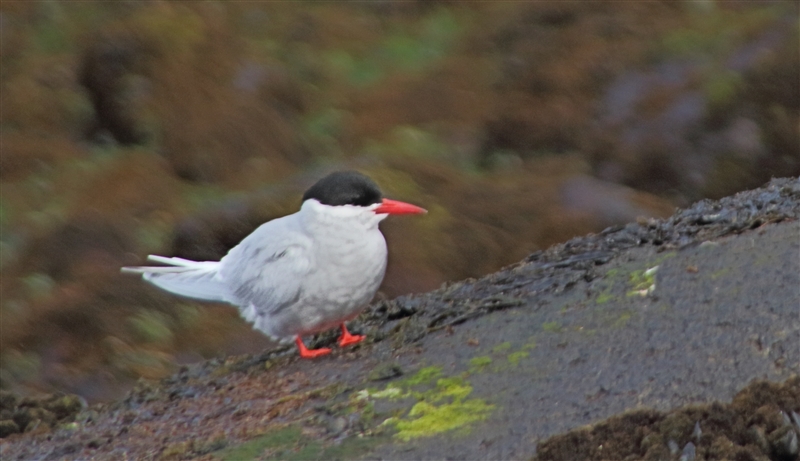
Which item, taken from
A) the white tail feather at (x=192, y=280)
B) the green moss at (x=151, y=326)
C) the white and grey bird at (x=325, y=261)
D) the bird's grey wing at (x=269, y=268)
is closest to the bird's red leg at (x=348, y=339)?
the white and grey bird at (x=325, y=261)

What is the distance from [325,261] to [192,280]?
44.3 inches

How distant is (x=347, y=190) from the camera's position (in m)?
4.87

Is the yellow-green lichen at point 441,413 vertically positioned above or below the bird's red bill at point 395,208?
below

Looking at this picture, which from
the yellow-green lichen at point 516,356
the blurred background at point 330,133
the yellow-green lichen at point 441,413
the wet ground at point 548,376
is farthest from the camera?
the blurred background at point 330,133

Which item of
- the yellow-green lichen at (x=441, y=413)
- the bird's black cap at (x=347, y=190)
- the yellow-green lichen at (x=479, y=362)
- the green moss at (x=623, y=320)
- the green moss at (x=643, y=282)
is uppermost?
the bird's black cap at (x=347, y=190)

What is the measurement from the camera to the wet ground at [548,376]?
330 cm

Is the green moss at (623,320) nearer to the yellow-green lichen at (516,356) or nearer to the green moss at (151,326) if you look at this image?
the yellow-green lichen at (516,356)

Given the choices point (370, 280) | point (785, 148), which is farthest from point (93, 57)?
point (370, 280)

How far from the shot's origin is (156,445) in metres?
4.09

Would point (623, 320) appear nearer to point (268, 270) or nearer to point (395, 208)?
point (395, 208)

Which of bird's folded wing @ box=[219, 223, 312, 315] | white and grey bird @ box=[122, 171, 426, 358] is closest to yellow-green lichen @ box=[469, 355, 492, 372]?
white and grey bird @ box=[122, 171, 426, 358]

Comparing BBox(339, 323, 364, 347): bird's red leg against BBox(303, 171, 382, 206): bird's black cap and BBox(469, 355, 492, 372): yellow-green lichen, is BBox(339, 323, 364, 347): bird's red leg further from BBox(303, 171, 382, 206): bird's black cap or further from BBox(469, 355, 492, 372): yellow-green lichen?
BBox(469, 355, 492, 372): yellow-green lichen

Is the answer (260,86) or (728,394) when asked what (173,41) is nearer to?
(260,86)

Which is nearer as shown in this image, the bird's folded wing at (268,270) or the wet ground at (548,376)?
the wet ground at (548,376)
